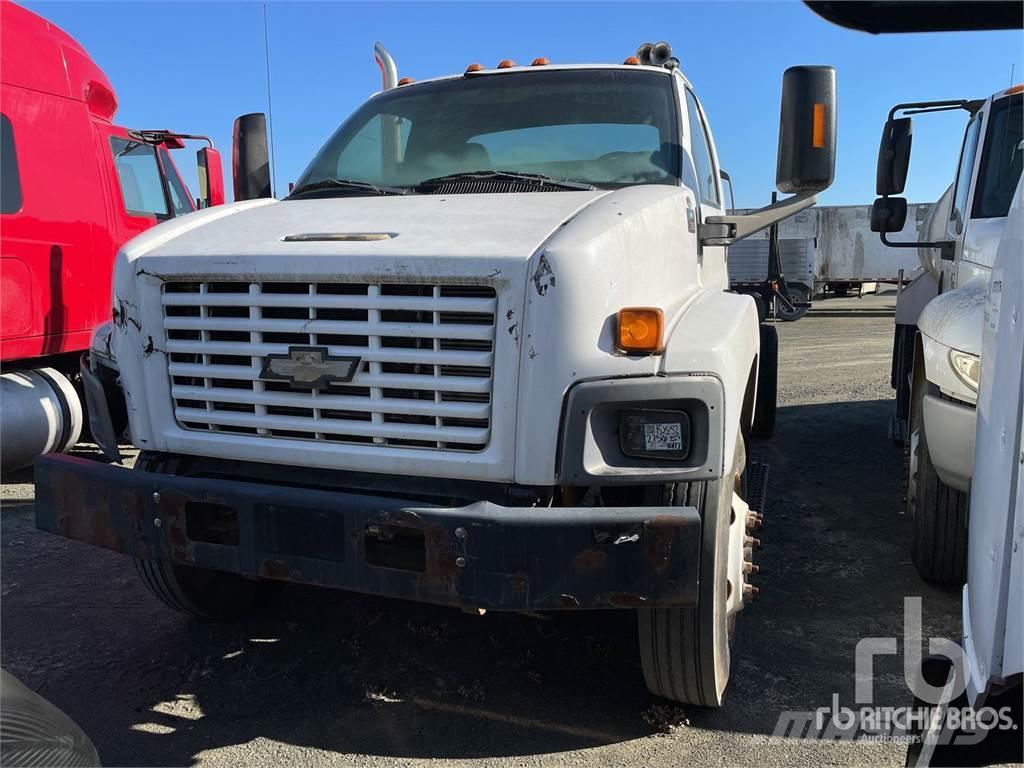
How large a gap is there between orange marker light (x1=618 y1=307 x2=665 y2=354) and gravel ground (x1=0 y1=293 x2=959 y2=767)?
1352mm

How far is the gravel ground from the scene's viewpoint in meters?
2.67

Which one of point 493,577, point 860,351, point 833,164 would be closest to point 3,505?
point 493,577

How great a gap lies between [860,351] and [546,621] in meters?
11.7

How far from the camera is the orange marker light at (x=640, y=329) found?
92.7 inches

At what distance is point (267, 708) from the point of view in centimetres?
292

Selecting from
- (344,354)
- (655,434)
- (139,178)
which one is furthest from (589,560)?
(139,178)

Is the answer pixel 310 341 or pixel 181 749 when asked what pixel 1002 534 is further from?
pixel 181 749

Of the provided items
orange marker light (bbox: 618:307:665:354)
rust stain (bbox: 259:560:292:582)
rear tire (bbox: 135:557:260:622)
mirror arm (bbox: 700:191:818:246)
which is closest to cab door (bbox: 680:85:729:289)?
mirror arm (bbox: 700:191:818:246)

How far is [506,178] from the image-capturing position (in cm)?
333

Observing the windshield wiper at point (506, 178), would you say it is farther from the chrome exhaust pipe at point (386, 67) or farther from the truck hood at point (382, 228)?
the chrome exhaust pipe at point (386, 67)

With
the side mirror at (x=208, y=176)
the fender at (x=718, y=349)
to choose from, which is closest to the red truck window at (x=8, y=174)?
the side mirror at (x=208, y=176)

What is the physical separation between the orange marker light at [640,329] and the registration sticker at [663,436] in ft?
0.74

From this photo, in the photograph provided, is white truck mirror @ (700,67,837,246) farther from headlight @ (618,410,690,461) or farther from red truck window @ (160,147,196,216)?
red truck window @ (160,147,196,216)

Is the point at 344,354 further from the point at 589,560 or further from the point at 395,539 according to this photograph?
the point at 589,560
